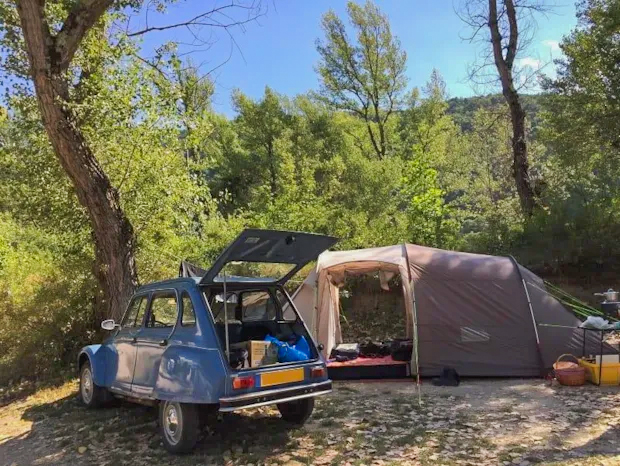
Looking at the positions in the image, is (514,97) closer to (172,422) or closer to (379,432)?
(379,432)

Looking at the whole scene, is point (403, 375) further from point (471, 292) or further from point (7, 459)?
point (7, 459)

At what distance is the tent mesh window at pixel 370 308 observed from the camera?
12578mm

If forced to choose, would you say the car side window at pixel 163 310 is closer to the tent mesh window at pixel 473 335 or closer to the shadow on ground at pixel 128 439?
the shadow on ground at pixel 128 439

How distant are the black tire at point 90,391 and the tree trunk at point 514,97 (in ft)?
35.9

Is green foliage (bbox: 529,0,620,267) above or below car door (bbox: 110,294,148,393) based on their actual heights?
above

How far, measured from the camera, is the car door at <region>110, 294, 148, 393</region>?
20.0 ft

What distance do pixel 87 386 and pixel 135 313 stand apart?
5.72 ft

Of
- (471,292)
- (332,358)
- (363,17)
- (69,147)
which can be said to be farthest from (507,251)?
(363,17)

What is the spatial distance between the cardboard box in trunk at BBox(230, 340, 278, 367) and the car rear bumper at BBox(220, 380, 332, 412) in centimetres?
36

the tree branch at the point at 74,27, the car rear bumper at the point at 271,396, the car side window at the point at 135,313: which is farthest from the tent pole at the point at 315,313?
the tree branch at the point at 74,27

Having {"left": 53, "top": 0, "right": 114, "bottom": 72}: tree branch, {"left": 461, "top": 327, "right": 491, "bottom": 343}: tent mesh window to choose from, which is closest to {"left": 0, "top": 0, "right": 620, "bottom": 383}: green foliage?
{"left": 53, "top": 0, "right": 114, "bottom": 72}: tree branch

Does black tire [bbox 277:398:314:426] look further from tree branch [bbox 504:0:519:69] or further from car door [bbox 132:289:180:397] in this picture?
tree branch [bbox 504:0:519:69]

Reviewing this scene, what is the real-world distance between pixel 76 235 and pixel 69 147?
114 inches

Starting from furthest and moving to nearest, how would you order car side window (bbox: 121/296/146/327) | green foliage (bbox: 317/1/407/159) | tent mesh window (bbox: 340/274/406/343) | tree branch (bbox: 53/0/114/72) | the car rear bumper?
1. green foliage (bbox: 317/1/407/159)
2. tent mesh window (bbox: 340/274/406/343)
3. tree branch (bbox: 53/0/114/72)
4. car side window (bbox: 121/296/146/327)
5. the car rear bumper
